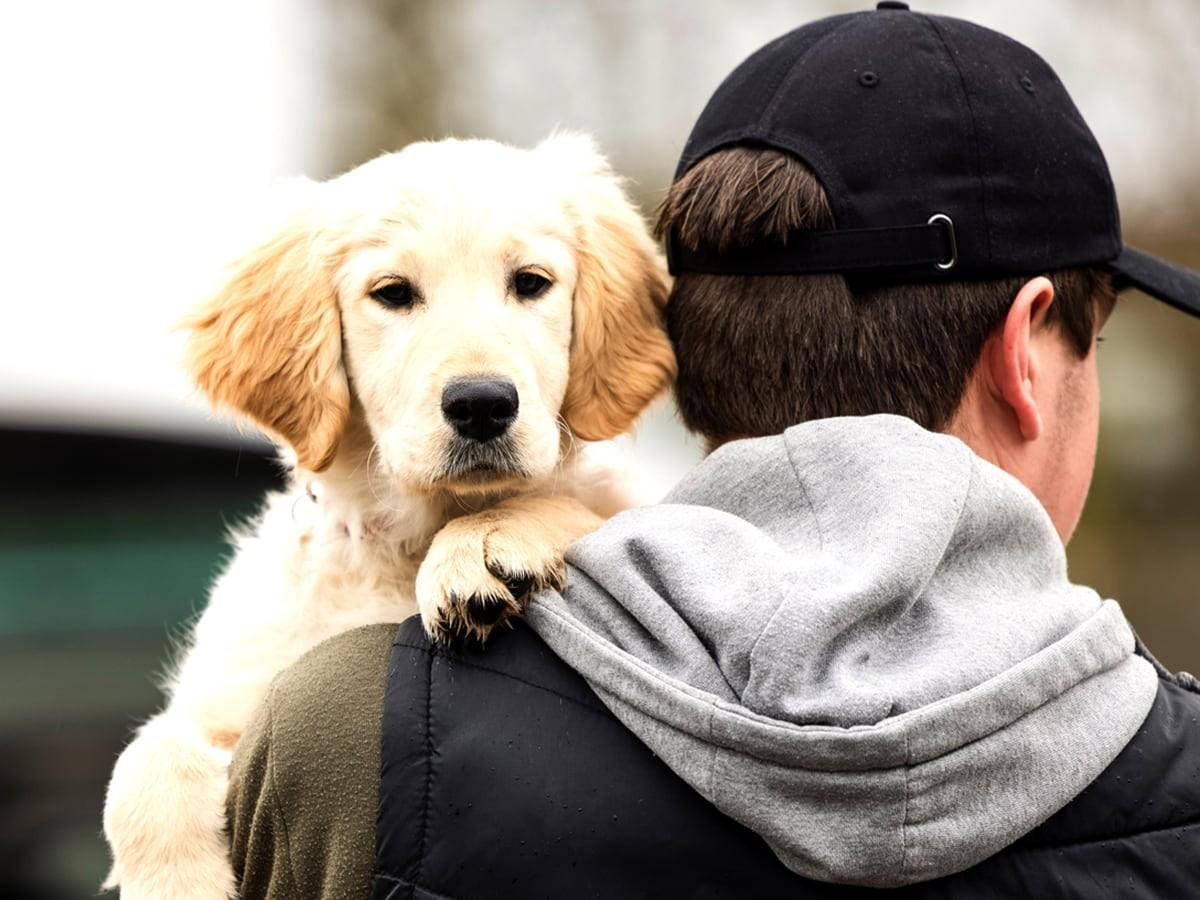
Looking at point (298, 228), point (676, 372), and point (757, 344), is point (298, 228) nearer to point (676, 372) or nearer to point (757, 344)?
point (676, 372)

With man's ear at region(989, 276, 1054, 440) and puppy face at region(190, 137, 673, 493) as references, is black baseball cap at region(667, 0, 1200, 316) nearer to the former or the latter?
man's ear at region(989, 276, 1054, 440)

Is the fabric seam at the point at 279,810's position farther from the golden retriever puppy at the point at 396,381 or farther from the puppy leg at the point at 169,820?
the golden retriever puppy at the point at 396,381

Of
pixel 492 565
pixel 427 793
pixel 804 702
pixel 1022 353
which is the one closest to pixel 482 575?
pixel 492 565

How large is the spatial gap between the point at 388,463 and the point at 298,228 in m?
0.59

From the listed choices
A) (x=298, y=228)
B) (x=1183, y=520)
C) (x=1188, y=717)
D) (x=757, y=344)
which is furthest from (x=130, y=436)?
(x=1183, y=520)

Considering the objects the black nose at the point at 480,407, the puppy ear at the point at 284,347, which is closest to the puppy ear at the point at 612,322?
the black nose at the point at 480,407

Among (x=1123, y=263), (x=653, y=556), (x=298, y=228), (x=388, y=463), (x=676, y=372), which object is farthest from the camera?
(x=298, y=228)

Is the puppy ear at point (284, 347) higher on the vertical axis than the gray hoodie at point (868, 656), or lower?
lower

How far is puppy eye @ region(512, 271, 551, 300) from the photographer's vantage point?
2.91 m

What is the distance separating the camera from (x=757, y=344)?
2.29 m

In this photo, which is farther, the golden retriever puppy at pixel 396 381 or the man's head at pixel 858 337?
the golden retriever puppy at pixel 396 381

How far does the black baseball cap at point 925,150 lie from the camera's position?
2.17 meters

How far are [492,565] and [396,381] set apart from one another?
0.81m

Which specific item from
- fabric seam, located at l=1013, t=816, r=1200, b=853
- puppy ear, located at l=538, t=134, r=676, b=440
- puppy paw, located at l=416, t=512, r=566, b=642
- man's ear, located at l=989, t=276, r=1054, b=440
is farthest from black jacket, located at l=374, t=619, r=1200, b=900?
puppy ear, located at l=538, t=134, r=676, b=440
